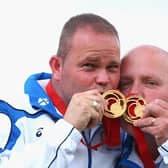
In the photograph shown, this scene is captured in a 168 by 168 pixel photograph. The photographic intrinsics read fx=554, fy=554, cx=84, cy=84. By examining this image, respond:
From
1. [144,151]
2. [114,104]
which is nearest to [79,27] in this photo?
[114,104]

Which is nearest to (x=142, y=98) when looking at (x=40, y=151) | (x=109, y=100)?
(x=109, y=100)

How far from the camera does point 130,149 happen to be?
3.44 m

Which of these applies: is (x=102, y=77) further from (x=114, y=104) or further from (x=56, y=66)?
(x=56, y=66)

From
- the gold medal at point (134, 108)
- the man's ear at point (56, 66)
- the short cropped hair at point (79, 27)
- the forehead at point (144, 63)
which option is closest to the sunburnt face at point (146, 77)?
the forehead at point (144, 63)

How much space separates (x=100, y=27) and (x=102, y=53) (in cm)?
24

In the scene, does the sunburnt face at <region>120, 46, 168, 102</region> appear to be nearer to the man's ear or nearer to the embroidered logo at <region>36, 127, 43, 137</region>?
the man's ear

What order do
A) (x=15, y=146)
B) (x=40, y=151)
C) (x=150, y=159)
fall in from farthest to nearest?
1. (x=150, y=159)
2. (x=15, y=146)
3. (x=40, y=151)

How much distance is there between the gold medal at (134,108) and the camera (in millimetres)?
3121

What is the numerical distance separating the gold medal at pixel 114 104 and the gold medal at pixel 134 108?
0.03 metres

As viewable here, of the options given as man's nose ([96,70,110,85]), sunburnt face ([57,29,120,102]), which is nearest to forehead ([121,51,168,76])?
sunburnt face ([57,29,120,102])

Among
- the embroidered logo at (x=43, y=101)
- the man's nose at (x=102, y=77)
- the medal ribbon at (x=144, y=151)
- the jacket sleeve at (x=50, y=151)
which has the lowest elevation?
the medal ribbon at (x=144, y=151)

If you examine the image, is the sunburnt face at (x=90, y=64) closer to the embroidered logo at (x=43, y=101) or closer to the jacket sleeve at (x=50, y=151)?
the embroidered logo at (x=43, y=101)

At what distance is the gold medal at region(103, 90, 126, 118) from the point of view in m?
3.13

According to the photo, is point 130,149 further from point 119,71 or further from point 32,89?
point 32,89
